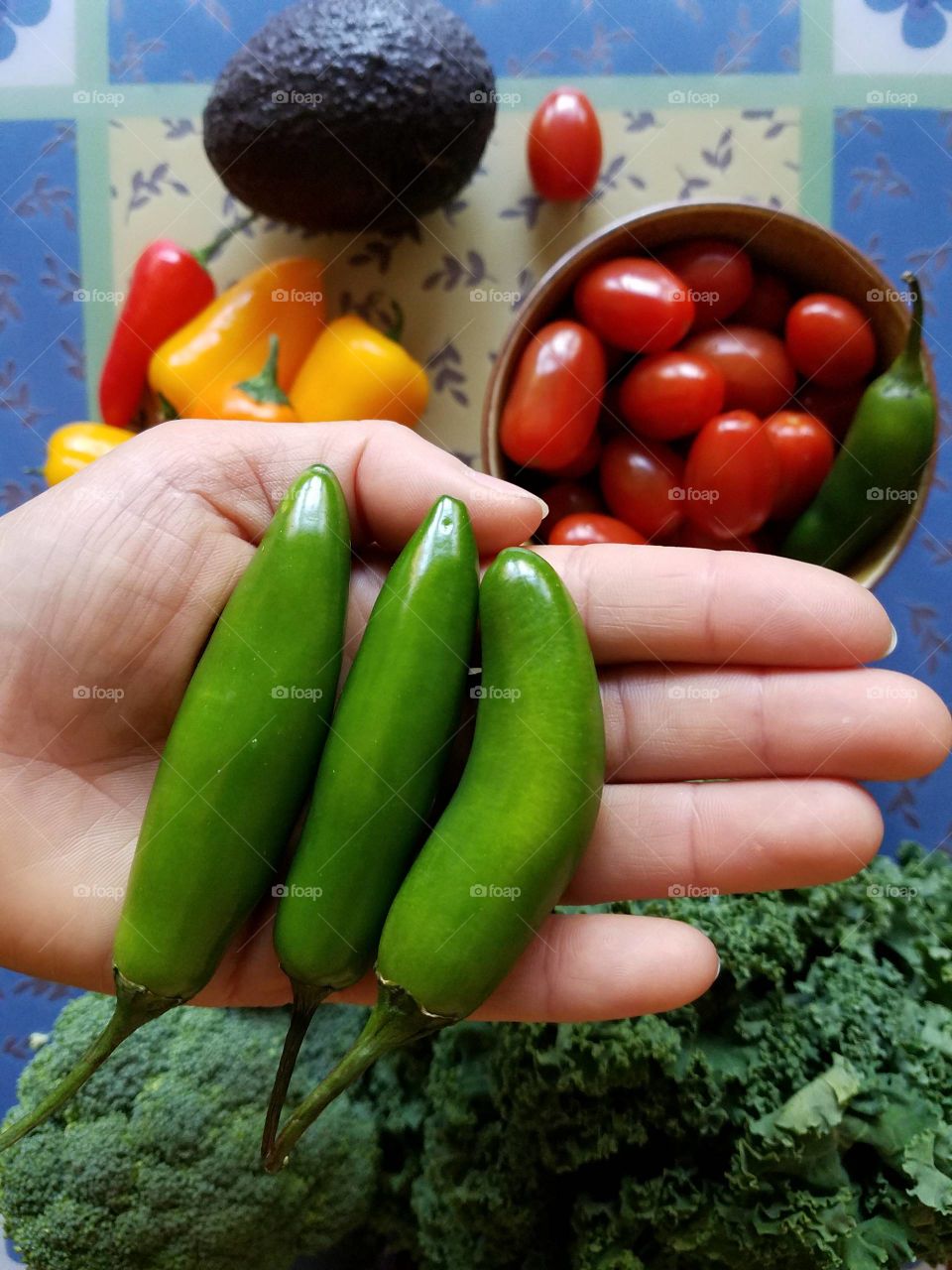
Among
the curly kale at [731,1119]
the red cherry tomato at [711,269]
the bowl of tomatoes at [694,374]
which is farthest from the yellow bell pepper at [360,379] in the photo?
the curly kale at [731,1119]

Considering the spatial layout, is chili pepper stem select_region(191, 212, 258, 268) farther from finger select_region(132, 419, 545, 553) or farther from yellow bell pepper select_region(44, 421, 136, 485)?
finger select_region(132, 419, 545, 553)

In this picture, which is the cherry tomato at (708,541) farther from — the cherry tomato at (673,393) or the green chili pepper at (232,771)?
the green chili pepper at (232,771)

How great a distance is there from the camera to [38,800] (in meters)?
1.19

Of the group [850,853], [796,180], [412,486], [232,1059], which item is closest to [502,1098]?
[232,1059]

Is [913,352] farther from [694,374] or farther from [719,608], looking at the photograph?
[719,608]

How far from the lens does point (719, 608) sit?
3.99 ft

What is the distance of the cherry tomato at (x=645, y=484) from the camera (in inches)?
62.6

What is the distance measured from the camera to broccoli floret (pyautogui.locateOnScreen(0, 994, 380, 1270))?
1399 mm

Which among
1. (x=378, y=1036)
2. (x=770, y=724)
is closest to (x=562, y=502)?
(x=770, y=724)

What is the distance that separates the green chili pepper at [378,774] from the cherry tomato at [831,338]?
0.74 m

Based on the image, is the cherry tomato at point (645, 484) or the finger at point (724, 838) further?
the cherry tomato at point (645, 484)

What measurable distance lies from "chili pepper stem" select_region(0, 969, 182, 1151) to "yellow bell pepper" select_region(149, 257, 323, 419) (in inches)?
36.1

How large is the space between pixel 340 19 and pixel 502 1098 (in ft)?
4.88

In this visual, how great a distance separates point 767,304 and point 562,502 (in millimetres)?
440
